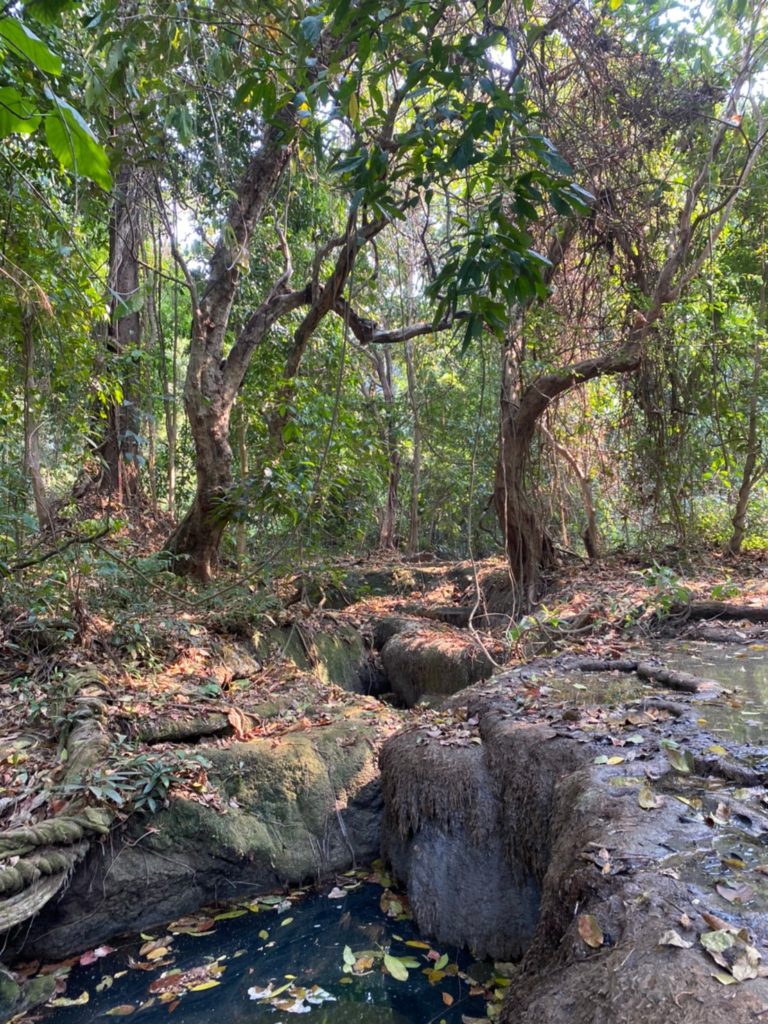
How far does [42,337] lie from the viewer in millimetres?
6449

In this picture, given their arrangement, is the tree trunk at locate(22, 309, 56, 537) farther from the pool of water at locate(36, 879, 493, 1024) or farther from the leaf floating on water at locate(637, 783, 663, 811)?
the leaf floating on water at locate(637, 783, 663, 811)

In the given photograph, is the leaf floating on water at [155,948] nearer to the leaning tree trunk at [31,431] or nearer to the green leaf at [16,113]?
the leaning tree trunk at [31,431]

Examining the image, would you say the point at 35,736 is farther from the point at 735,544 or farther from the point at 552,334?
the point at 735,544

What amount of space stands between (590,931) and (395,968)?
1811 millimetres

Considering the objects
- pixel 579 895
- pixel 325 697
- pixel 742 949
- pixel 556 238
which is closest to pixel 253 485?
pixel 325 697

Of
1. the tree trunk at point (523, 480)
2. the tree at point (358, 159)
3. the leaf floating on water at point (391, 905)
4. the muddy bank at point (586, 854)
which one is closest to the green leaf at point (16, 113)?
the tree at point (358, 159)

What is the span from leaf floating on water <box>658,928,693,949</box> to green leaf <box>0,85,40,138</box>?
2547 millimetres

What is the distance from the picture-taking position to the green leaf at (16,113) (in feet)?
4.49

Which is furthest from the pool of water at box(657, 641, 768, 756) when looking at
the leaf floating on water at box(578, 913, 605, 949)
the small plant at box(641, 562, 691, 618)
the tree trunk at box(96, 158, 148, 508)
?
the tree trunk at box(96, 158, 148, 508)

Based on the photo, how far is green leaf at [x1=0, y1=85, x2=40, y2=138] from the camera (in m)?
1.37

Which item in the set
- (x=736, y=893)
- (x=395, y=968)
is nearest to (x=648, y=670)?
(x=395, y=968)

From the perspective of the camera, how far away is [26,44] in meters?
1.18

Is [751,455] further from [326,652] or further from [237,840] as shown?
[237,840]

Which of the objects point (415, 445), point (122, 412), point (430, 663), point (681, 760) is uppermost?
point (122, 412)
